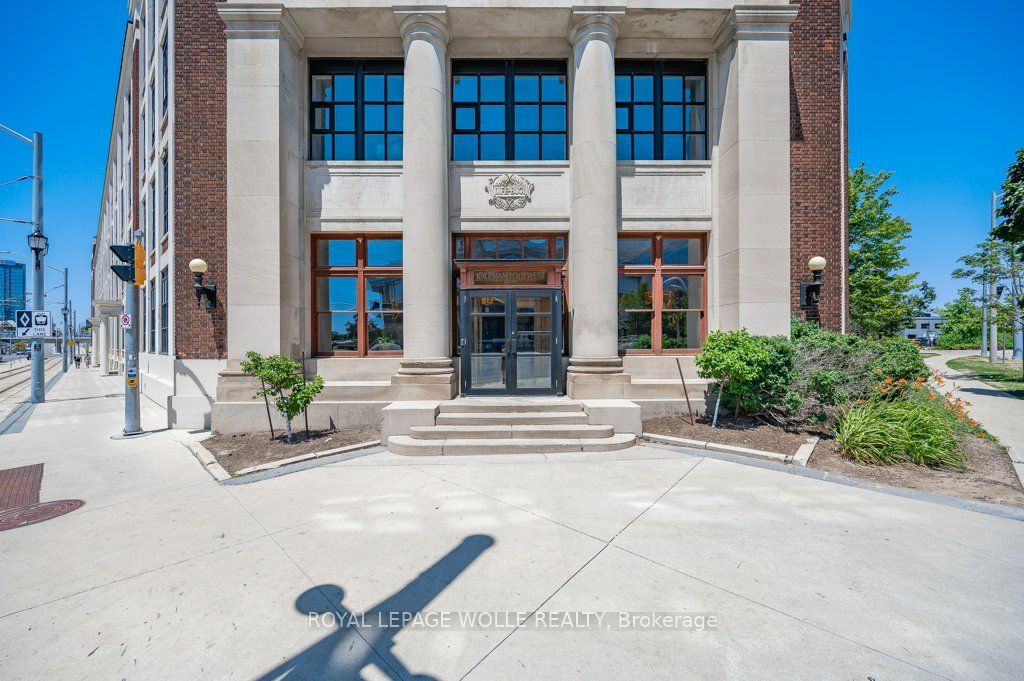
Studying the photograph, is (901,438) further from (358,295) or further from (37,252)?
(37,252)

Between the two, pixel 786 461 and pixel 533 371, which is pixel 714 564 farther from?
pixel 533 371

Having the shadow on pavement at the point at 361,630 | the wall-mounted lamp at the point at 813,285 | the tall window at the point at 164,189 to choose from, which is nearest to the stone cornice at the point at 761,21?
the wall-mounted lamp at the point at 813,285

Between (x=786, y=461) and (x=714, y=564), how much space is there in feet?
12.5

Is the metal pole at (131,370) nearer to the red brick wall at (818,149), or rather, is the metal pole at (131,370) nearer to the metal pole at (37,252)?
the metal pole at (37,252)

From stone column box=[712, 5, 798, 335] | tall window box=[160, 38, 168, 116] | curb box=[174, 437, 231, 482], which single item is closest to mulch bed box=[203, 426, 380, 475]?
curb box=[174, 437, 231, 482]

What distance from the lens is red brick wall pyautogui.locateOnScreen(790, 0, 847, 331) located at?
10312mm

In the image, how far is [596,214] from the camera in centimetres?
938

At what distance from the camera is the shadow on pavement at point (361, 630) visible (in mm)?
2586

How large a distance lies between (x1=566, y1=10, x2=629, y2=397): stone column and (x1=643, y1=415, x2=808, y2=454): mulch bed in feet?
4.13

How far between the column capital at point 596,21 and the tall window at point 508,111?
1307mm

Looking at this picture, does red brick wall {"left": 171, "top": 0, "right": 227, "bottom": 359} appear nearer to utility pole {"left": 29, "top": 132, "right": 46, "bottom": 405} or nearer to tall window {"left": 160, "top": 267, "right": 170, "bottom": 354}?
tall window {"left": 160, "top": 267, "right": 170, "bottom": 354}

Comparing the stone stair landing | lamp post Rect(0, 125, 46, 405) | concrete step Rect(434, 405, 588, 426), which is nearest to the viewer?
the stone stair landing

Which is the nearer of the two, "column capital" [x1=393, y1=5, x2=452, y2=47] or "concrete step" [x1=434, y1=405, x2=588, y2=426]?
"concrete step" [x1=434, y1=405, x2=588, y2=426]

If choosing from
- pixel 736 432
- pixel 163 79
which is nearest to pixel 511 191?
pixel 736 432
